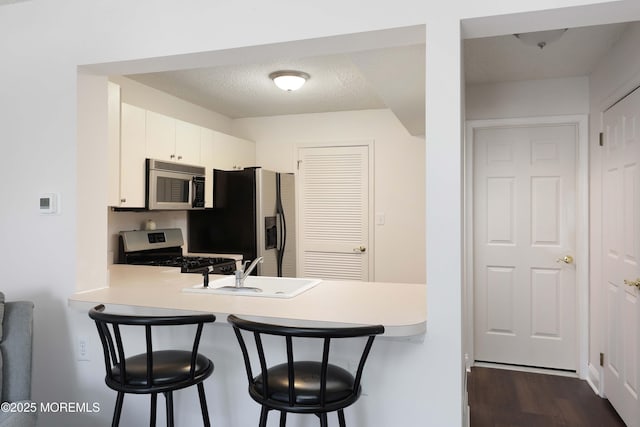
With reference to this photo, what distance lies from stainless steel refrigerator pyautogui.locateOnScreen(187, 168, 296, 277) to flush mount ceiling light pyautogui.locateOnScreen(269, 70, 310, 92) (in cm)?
87

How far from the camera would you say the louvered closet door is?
14.8ft

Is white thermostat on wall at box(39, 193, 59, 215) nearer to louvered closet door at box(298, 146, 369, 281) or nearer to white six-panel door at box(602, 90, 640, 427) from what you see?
louvered closet door at box(298, 146, 369, 281)

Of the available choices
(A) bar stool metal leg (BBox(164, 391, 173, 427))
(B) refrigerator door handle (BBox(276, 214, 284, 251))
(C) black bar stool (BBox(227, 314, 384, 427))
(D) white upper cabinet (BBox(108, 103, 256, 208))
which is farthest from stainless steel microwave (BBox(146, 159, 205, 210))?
(C) black bar stool (BBox(227, 314, 384, 427))

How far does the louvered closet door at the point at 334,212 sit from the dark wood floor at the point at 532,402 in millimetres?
1639

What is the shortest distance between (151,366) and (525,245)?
9.74ft

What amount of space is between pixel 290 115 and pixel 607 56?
2.89 meters

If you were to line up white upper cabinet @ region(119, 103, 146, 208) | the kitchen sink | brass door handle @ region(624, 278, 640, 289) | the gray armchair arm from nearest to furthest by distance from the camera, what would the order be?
the gray armchair arm < the kitchen sink < brass door handle @ region(624, 278, 640, 289) < white upper cabinet @ region(119, 103, 146, 208)

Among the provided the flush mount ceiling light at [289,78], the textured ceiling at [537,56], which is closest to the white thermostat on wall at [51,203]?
the flush mount ceiling light at [289,78]

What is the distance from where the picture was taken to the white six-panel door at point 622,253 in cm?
236

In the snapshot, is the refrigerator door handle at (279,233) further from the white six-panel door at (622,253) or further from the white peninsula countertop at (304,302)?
the white six-panel door at (622,253)

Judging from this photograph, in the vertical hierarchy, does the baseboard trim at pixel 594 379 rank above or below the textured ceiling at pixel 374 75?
below

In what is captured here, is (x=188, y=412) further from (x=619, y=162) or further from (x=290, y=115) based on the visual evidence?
(x=290, y=115)

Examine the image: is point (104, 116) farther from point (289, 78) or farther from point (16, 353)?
point (289, 78)

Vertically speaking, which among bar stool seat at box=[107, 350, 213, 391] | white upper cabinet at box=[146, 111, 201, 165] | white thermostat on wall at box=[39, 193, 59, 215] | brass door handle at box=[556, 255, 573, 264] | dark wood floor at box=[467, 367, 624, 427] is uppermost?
white upper cabinet at box=[146, 111, 201, 165]
